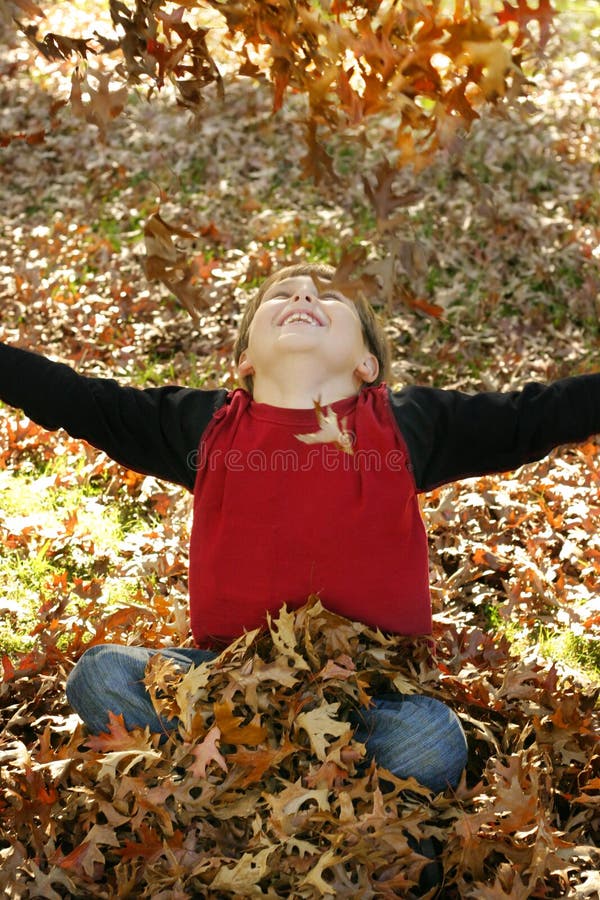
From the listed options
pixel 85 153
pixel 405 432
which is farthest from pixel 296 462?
pixel 85 153

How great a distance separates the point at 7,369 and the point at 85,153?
20.0ft

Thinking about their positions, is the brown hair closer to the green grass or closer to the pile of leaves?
the pile of leaves

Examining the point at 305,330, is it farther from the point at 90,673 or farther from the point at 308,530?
the point at 90,673

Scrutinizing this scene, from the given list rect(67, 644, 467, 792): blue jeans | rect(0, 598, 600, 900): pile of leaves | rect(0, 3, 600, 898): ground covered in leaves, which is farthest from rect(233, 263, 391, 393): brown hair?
rect(67, 644, 467, 792): blue jeans

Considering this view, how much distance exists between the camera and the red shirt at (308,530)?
293 centimetres

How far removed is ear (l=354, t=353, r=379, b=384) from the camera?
3258 mm

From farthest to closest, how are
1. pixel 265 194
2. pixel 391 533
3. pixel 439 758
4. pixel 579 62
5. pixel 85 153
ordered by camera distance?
pixel 579 62 < pixel 85 153 < pixel 265 194 < pixel 391 533 < pixel 439 758

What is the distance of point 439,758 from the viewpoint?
8.97 feet

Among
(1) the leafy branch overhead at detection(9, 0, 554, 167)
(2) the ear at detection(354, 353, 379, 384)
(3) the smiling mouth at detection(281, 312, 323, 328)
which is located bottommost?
(2) the ear at detection(354, 353, 379, 384)

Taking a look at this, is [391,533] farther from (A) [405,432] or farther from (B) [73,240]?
(B) [73,240]

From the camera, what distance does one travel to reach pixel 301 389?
3.05 metres

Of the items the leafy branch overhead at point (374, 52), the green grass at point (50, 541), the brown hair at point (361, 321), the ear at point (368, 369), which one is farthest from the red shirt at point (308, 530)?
the green grass at point (50, 541)

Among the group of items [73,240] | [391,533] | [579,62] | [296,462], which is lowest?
[391,533]

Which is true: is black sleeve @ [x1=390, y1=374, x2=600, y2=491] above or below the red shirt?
above
